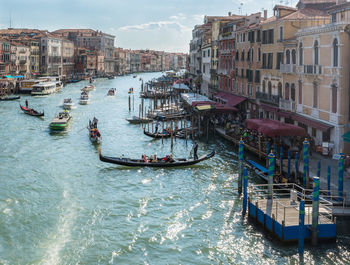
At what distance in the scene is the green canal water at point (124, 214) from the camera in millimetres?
12844

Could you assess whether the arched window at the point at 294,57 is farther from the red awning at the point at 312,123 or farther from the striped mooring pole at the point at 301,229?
the striped mooring pole at the point at 301,229

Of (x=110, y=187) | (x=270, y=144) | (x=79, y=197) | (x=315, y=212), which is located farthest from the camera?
(x=270, y=144)

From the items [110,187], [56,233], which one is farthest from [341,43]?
[56,233]

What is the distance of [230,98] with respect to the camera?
36250mm

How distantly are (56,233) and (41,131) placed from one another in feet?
65.5

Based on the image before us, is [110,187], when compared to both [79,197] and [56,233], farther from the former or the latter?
[56,233]

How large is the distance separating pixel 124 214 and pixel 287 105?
44.7 ft

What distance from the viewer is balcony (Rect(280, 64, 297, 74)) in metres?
24.6

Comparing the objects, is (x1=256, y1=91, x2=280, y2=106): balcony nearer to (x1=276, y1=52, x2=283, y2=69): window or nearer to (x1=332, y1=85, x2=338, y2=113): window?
(x1=276, y1=52, x2=283, y2=69): window

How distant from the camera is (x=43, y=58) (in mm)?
85250

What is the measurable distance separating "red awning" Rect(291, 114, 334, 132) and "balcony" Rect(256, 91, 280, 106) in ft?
9.79

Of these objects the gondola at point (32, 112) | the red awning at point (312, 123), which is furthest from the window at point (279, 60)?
the gondola at point (32, 112)

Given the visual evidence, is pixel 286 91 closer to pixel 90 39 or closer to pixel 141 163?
pixel 141 163

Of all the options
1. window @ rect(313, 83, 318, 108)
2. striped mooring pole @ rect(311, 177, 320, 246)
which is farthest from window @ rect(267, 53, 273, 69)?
striped mooring pole @ rect(311, 177, 320, 246)
